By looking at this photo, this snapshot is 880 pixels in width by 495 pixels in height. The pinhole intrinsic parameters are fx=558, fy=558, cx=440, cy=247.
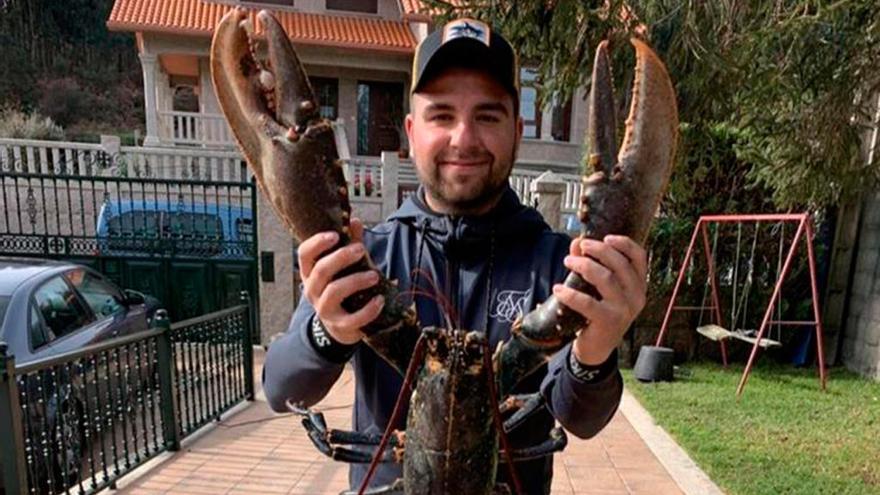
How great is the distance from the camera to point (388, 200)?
1026cm

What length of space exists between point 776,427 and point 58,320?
715 cm

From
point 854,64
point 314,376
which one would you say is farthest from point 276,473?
point 854,64

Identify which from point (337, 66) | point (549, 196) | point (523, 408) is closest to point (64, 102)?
point (337, 66)

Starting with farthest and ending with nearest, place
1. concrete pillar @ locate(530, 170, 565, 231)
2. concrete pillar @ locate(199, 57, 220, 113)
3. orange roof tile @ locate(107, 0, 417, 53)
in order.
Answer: concrete pillar @ locate(199, 57, 220, 113) < orange roof tile @ locate(107, 0, 417, 53) < concrete pillar @ locate(530, 170, 565, 231)

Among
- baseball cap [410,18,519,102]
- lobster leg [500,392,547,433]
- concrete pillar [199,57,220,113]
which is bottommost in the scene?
lobster leg [500,392,547,433]

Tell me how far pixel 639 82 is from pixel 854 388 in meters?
7.79

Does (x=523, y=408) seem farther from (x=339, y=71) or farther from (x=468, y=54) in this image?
(x=339, y=71)

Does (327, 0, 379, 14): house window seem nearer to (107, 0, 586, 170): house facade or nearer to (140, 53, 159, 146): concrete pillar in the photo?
(107, 0, 586, 170): house facade

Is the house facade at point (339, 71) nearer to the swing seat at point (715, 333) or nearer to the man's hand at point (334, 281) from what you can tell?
the swing seat at point (715, 333)

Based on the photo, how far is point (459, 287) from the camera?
71.3 inches

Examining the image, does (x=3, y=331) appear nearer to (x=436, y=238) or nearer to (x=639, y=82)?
(x=436, y=238)

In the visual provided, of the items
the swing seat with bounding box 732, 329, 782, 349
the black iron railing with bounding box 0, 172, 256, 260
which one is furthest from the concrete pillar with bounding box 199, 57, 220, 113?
the swing seat with bounding box 732, 329, 782, 349

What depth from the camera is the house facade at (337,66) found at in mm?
15141

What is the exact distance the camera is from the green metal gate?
849 centimetres
